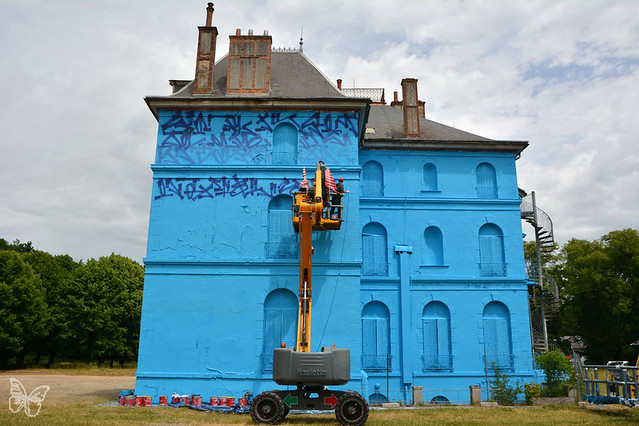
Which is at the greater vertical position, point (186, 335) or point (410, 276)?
point (410, 276)

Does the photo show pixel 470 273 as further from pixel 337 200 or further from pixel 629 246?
pixel 629 246

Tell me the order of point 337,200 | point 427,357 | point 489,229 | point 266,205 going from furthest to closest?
point 489,229, point 427,357, point 266,205, point 337,200

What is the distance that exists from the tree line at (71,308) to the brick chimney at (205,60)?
28.6 meters

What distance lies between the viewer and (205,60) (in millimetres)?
20938

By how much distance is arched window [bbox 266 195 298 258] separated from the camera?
19250 millimetres

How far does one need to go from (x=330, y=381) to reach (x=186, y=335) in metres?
7.30

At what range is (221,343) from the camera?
1848cm

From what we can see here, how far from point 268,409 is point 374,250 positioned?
11.4m

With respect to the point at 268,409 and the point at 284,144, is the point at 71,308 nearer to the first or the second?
the point at 284,144

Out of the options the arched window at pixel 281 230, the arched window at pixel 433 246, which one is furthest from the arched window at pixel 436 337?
the arched window at pixel 281 230

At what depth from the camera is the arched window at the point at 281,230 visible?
19250mm

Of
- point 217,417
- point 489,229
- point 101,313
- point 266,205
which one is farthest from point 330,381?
point 101,313

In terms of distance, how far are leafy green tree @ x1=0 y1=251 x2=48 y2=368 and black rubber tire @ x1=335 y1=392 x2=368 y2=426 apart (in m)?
34.7

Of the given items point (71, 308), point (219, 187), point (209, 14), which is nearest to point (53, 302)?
point (71, 308)
